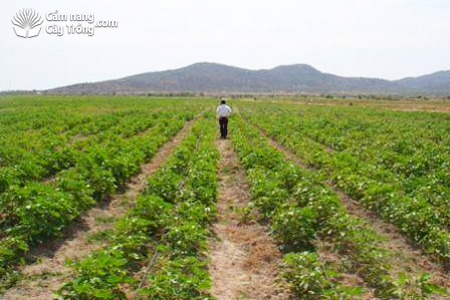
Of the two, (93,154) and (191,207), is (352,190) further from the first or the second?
(93,154)

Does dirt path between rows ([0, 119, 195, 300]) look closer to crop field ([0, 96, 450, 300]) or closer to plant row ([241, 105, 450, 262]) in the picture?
crop field ([0, 96, 450, 300])

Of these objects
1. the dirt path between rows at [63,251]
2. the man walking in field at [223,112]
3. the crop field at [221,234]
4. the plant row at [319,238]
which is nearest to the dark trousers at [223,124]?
the man walking in field at [223,112]

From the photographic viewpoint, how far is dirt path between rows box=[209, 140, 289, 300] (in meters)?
5.48

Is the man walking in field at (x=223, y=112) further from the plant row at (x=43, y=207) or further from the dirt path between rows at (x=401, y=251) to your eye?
the dirt path between rows at (x=401, y=251)

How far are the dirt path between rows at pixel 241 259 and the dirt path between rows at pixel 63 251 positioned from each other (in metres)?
2.21

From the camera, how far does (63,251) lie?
259 inches

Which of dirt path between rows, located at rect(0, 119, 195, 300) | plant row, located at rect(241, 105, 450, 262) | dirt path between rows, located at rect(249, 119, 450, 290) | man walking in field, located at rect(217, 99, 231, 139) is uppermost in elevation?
man walking in field, located at rect(217, 99, 231, 139)

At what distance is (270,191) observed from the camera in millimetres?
8781

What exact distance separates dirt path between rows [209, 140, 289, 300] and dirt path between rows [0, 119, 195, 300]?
2.21m

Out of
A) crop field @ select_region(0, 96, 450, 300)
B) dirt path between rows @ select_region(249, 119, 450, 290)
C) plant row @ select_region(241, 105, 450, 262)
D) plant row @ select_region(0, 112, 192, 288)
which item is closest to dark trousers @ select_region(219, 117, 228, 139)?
plant row @ select_region(241, 105, 450, 262)

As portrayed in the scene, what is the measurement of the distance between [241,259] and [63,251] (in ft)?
9.97

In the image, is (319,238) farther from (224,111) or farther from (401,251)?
(224,111)

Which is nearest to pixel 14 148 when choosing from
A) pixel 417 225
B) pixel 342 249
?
pixel 342 249

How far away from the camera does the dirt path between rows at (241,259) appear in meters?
5.48
